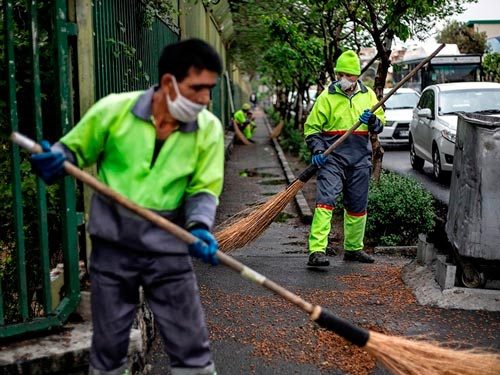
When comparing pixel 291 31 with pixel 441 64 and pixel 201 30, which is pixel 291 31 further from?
pixel 441 64

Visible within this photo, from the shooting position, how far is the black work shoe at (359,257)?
7125mm

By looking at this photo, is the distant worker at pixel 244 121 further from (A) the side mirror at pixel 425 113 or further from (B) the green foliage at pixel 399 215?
(B) the green foliage at pixel 399 215

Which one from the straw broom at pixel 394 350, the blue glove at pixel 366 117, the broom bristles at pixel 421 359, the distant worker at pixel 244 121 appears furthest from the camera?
the distant worker at pixel 244 121

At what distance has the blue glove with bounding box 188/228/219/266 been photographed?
3152 millimetres

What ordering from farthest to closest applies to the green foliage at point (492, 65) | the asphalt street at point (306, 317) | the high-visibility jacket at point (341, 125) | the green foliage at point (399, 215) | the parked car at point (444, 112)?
1. the green foliage at point (492, 65)
2. the parked car at point (444, 112)
3. the green foliage at point (399, 215)
4. the high-visibility jacket at point (341, 125)
5. the asphalt street at point (306, 317)

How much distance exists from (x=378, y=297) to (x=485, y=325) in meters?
0.92

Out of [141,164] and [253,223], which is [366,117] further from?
[141,164]

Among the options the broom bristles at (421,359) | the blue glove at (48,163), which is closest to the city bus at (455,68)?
the broom bristles at (421,359)

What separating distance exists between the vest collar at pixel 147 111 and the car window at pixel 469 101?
11.0m

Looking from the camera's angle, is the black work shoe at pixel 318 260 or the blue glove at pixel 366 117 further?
the black work shoe at pixel 318 260

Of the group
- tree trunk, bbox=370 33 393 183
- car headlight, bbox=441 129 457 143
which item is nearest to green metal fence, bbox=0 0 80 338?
tree trunk, bbox=370 33 393 183

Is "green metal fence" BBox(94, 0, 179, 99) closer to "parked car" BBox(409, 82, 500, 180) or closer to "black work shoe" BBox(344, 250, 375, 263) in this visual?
"black work shoe" BBox(344, 250, 375, 263)

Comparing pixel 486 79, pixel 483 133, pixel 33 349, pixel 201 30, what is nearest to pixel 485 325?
pixel 483 133

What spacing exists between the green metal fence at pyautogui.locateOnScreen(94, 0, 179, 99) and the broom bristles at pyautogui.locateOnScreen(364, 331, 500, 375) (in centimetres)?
224
